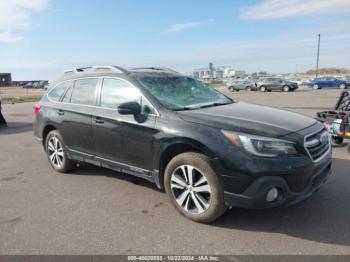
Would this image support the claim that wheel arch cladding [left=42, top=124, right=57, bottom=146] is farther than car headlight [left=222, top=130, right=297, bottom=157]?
Yes

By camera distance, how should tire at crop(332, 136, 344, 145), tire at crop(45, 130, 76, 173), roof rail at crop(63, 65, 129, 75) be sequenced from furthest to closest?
tire at crop(332, 136, 344, 145) < tire at crop(45, 130, 76, 173) < roof rail at crop(63, 65, 129, 75)

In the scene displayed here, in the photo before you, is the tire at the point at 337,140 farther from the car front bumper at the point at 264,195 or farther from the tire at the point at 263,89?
the tire at the point at 263,89

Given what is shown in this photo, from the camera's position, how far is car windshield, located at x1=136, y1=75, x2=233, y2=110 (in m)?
4.44

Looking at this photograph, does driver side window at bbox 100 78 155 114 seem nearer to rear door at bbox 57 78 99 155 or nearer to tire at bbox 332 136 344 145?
rear door at bbox 57 78 99 155

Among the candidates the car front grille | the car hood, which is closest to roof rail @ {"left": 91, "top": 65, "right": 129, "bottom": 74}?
the car hood

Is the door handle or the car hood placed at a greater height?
the car hood

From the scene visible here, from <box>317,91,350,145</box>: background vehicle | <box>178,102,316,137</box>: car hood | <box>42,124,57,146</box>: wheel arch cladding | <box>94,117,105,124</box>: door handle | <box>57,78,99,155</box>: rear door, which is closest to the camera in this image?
<box>178,102,316,137</box>: car hood

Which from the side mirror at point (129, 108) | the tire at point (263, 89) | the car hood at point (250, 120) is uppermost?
the side mirror at point (129, 108)

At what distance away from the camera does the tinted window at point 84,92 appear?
522cm

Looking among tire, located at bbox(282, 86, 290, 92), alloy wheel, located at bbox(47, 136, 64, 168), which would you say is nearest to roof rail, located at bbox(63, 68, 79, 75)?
alloy wheel, located at bbox(47, 136, 64, 168)

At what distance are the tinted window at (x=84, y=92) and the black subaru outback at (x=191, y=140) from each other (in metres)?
0.02

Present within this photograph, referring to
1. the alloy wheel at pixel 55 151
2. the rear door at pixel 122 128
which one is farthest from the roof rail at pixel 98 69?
the alloy wheel at pixel 55 151

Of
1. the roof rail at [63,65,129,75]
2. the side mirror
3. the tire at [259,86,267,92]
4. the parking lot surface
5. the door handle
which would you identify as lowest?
the tire at [259,86,267,92]

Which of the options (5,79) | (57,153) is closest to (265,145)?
(57,153)
